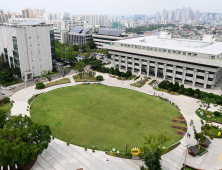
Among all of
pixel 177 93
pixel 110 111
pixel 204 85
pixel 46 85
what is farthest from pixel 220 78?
pixel 46 85

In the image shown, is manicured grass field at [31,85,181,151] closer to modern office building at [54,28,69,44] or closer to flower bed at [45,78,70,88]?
flower bed at [45,78,70,88]

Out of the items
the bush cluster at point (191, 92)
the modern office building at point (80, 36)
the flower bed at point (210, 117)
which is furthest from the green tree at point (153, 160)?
the modern office building at point (80, 36)

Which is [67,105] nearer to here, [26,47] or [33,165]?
[33,165]

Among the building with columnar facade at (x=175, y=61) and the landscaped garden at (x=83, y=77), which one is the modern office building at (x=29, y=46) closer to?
the landscaped garden at (x=83, y=77)

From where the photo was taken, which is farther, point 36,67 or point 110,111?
point 36,67

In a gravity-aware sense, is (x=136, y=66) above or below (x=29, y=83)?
above

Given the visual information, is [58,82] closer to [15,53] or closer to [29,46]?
[29,46]
